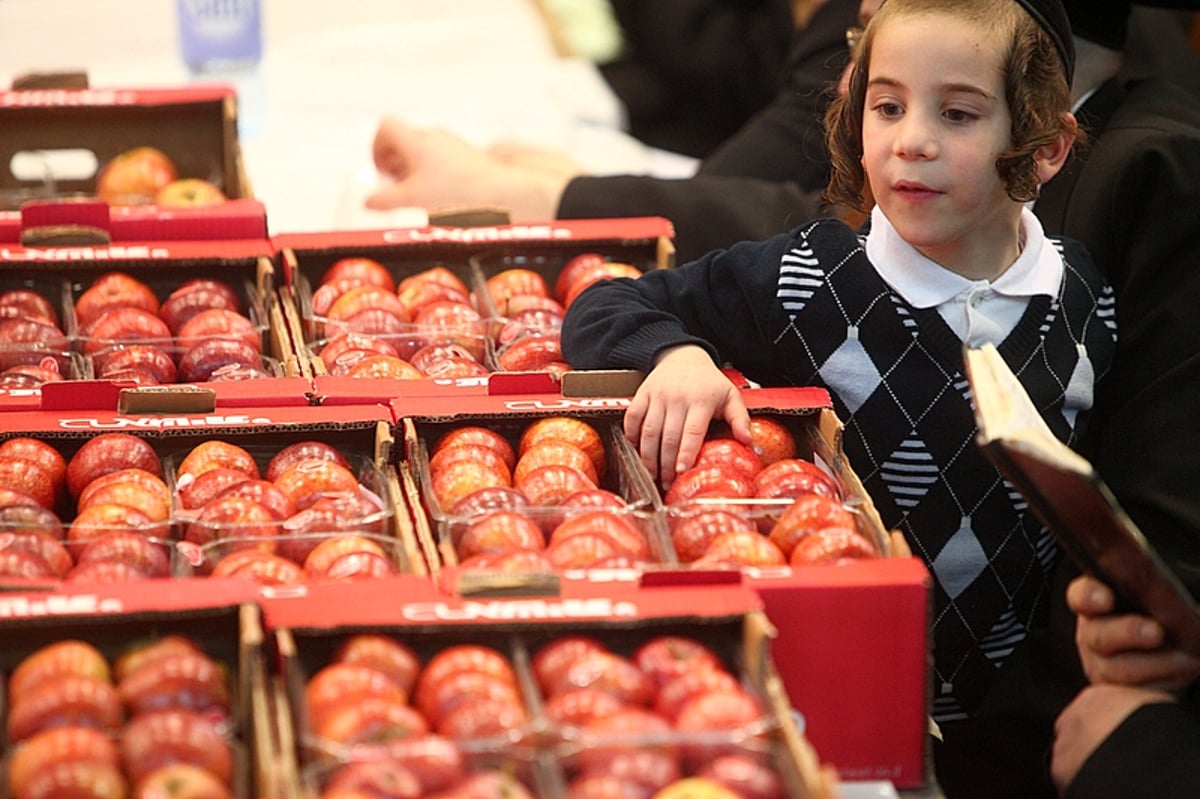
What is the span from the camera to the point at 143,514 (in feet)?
6.13

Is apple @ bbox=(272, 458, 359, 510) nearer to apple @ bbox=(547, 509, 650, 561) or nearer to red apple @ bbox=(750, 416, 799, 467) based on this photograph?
apple @ bbox=(547, 509, 650, 561)

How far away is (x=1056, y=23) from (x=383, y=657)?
4.33 ft

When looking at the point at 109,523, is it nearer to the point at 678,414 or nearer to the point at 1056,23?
the point at 678,414

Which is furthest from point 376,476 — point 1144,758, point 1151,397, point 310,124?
point 310,124

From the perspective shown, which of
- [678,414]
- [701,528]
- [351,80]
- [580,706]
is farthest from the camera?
[351,80]

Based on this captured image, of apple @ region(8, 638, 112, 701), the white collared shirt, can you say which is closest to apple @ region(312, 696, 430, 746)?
apple @ region(8, 638, 112, 701)

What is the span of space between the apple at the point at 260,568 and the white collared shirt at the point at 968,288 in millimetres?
971

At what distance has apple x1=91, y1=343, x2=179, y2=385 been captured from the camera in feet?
7.64

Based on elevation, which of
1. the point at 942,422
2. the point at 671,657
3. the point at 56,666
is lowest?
the point at 942,422

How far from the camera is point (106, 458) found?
200 centimetres

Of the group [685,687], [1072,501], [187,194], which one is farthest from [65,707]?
[187,194]

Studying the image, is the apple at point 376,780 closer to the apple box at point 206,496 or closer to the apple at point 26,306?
the apple box at point 206,496

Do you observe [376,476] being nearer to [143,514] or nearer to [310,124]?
[143,514]

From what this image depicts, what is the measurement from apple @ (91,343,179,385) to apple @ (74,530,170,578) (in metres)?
0.56
